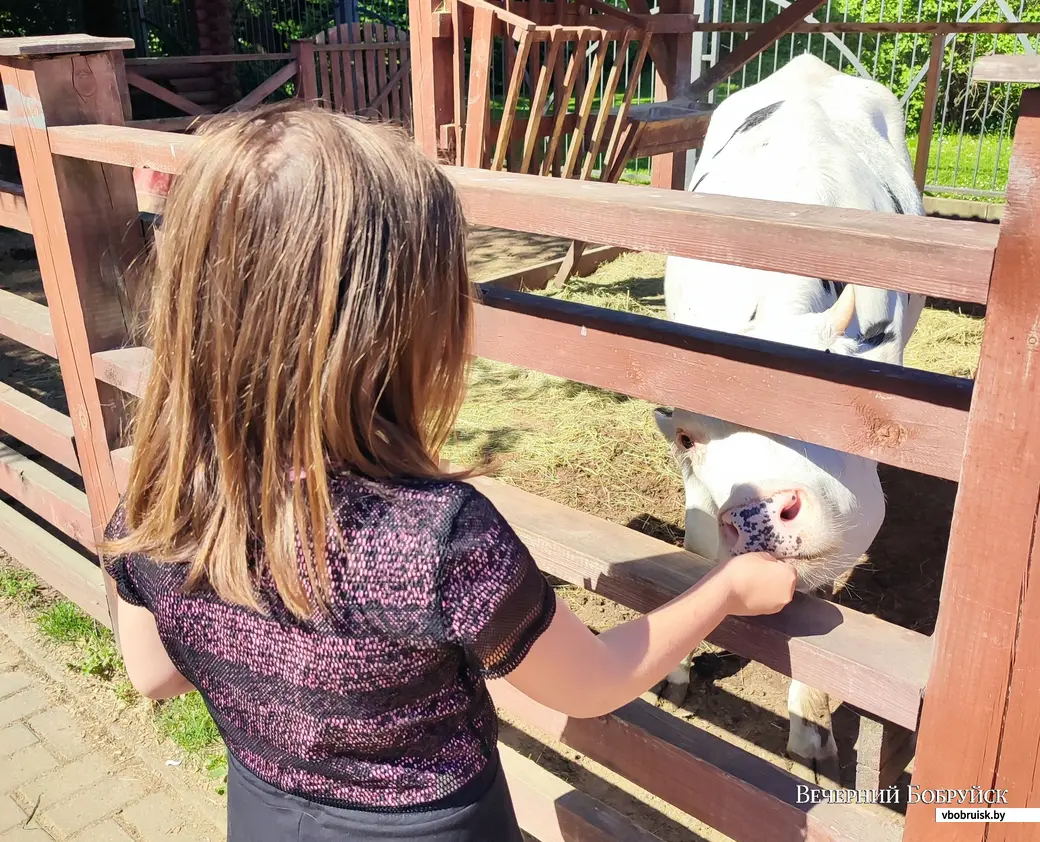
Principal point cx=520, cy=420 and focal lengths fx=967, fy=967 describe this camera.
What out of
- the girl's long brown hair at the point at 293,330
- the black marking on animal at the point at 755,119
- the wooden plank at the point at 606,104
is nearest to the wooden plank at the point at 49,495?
the girl's long brown hair at the point at 293,330

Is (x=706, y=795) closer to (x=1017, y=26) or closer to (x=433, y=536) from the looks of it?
(x=433, y=536)

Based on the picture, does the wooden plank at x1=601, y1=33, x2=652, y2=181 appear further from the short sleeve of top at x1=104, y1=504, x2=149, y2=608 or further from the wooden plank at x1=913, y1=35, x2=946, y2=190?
the short sleeve of top at x1=104, y1=504, x2=149, y2=608

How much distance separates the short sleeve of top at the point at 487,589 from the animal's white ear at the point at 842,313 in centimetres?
158

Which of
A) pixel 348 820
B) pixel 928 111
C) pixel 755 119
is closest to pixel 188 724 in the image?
pixel 348 820

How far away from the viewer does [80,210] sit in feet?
8.36

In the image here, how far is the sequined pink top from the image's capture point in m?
1.05

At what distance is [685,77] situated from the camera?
6.93 meters

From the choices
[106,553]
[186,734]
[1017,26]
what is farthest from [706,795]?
[1017,26]

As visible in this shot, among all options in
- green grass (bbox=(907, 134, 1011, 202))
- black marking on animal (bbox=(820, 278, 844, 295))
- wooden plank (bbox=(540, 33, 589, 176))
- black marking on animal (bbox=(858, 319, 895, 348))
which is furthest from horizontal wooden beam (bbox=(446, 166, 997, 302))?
green grass (bbox=(907, 134, 1011, 202))

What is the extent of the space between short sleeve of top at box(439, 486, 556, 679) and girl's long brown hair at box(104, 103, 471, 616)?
0.12 meters

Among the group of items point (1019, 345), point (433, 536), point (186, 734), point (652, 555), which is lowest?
point (186, 734)

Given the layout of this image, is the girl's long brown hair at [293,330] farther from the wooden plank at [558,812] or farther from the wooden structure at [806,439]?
the wooden plank at [558,812]

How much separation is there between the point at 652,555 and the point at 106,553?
0.91 meters

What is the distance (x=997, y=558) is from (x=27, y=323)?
2.81 metres
